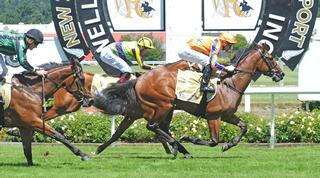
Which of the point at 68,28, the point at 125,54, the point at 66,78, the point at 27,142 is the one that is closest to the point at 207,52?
the point at 125,54

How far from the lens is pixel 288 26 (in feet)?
50.2

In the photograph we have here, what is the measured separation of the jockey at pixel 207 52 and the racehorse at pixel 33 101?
5.95ft

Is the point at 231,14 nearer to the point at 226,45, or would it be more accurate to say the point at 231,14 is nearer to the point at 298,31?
the point at 298,31

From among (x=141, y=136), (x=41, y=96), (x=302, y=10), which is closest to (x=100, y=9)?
(x=141, y=136)

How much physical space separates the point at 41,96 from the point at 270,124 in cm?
492

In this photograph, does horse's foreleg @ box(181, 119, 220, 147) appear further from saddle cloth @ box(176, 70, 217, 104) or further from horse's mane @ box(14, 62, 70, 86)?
horse's mane @ box(14, 62, 70, 86)

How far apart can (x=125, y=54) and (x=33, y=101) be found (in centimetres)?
295

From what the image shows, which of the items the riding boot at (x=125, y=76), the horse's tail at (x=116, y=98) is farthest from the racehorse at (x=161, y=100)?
the riding boot at (x=125, y=76)

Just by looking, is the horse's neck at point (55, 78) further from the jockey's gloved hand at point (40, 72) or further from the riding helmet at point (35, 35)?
the riding helmet at point (35, 35)

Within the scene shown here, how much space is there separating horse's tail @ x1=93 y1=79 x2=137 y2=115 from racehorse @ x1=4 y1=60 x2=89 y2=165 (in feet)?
3.76

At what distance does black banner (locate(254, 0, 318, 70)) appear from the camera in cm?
1527

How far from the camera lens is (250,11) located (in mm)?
15594

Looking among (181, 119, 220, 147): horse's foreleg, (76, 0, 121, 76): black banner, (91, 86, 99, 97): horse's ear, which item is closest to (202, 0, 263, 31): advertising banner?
(76, 0, 121, 76): black banner

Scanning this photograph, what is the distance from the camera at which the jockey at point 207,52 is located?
11852 mm
